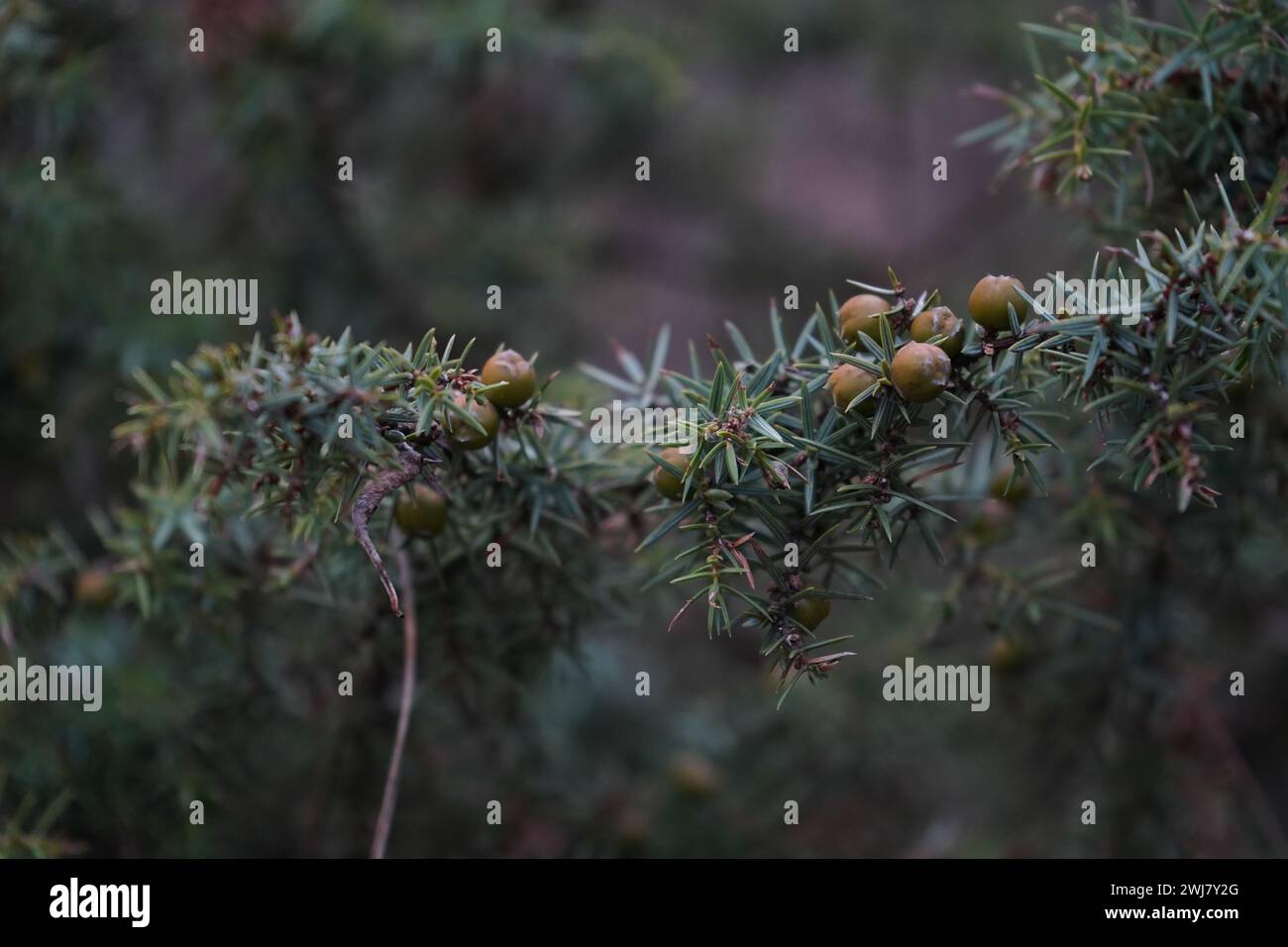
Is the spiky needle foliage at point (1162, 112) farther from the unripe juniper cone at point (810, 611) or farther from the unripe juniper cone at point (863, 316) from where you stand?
the unripe juniper cone at point (810, 611)

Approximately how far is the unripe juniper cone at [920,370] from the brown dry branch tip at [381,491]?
607mm

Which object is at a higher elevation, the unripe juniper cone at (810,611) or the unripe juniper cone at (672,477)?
the unripe juniper cone at (672,477)

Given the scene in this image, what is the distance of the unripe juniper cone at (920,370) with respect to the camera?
123 centimetres

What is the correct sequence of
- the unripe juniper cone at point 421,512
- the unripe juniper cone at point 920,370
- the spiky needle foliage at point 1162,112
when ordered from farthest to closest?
the spiky needle foliage at point 1162,112 < the unripe juniper cone at point 421,512 < the unripe juniper cone at point 920,370

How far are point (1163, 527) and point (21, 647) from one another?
2.48 meters

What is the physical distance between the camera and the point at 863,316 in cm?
136

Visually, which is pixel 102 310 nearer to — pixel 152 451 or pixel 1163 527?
pixel 152 451

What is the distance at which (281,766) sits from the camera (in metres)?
2.60

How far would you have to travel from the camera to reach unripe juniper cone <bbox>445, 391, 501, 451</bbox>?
4.31ft


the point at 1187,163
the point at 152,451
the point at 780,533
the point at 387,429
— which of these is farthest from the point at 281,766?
the point at 1187,163

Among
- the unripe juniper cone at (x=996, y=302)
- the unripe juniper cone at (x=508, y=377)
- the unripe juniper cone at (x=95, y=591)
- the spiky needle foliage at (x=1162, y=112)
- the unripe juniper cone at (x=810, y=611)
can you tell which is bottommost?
the unripe juniper cone at (x=810, y=611)

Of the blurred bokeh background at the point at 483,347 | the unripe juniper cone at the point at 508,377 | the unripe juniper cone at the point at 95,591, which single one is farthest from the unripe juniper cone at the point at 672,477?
the unripe juniper cone at the point at 95,591

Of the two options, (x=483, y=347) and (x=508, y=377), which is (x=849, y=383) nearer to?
(x=508, y=377)

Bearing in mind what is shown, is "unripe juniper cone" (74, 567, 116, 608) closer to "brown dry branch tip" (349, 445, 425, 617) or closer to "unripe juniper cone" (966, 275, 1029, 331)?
"brown dry branch tip" (349, 445, 425, 617)
